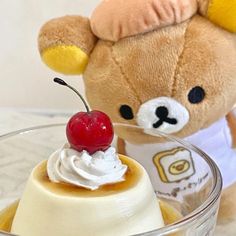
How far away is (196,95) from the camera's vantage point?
52cm

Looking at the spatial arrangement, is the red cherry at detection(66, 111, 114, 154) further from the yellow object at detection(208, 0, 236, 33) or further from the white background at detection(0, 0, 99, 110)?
the white background at detection(0, 0, 99, 110)

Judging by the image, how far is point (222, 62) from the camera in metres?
0.52

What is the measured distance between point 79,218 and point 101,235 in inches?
0.8

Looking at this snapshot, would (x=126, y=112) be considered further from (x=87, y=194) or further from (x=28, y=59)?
(x=28, y=59)

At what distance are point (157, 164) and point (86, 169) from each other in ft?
0.45

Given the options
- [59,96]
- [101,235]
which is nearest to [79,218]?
[101,235]

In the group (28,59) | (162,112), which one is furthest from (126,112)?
(28,59)

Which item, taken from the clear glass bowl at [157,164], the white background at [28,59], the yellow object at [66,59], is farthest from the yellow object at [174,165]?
the white background at [28,59]

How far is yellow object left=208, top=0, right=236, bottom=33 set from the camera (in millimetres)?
507

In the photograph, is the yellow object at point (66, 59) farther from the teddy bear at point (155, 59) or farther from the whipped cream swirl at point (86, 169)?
the whipped cream swirl at point (86, 169)

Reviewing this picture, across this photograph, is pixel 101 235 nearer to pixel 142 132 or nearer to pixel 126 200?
pixel 126 200

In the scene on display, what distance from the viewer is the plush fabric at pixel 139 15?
1.66 ft

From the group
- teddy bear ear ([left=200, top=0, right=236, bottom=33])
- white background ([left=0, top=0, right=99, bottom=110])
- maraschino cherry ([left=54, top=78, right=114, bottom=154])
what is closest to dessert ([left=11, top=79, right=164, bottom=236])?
maraschino cherry ([left=54, top=78, right=114, bottom=154])

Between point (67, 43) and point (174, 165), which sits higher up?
point (67, 43)
